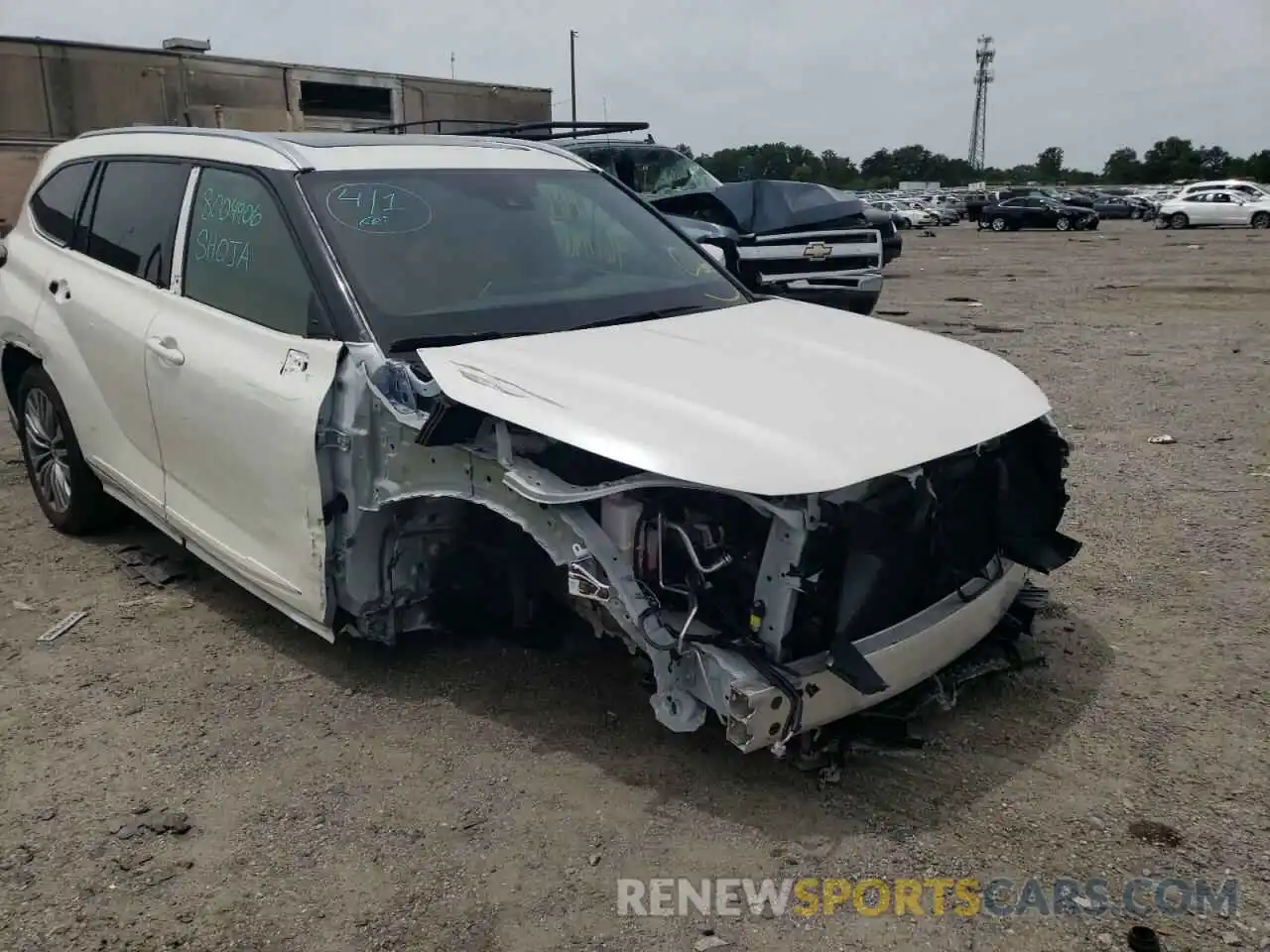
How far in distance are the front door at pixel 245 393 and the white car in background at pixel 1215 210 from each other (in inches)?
1558

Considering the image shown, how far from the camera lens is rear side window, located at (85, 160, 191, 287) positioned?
415 centimetres

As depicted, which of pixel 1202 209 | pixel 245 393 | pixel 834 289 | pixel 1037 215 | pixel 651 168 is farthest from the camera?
pixel 1037 215

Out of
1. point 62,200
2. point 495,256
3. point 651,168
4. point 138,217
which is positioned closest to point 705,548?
point 495,256

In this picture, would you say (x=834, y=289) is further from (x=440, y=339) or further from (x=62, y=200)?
(x=440, y=339)

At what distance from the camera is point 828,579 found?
2822mm

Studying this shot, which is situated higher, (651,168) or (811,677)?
(651,168)

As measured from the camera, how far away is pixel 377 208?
372 cm

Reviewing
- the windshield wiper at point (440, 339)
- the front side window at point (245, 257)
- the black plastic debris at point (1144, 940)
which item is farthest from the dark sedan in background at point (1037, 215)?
the black plastic debris at point (1144, 940)

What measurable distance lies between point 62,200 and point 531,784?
149 inches

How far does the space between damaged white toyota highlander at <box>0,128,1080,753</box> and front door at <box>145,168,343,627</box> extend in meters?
0.01

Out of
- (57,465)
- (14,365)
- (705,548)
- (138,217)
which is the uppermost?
(138,217)

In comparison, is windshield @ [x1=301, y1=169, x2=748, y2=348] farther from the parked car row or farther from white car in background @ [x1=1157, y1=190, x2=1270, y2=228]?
white car in background @ [x1=1157, y1=190, x2=1270, y2=228]

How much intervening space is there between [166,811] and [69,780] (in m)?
0.40

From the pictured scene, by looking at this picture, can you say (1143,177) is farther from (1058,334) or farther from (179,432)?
(179,432)
